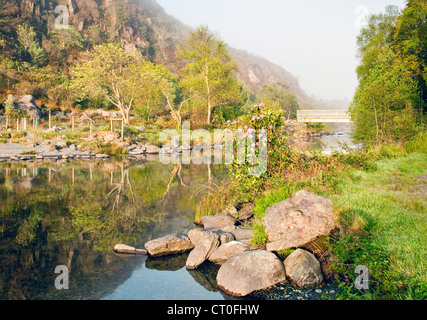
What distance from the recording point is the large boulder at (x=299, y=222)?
14.7 feet

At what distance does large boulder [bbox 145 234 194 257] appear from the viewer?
515 cm

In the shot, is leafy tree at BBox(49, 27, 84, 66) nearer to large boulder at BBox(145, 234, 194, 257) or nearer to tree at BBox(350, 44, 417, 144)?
tree at BBox(350, 44, 417, 144)

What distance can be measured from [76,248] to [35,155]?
16504 mm

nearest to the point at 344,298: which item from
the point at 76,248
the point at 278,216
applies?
the point at 278,216

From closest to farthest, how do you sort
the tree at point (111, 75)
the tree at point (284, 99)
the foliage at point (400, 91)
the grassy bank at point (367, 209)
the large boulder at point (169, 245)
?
the grassy bank at point (367, 209) < the large boulder at point (169, 245) < the foliage at point (400, 91) < the tree at point (111, 75) < the tree at point (284, 99)

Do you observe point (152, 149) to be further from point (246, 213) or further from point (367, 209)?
point (367, 209)

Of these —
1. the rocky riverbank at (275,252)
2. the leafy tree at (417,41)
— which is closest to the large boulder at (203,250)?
the rocky riverbank at (275,252)

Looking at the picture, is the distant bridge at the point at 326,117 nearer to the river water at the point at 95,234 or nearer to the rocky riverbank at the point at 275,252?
the river water at the point at 95,234

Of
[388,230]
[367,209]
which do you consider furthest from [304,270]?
[367,209]

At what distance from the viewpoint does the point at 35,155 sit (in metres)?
19.0

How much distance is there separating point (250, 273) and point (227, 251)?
0.89 metres

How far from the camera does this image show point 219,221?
6402 millimetres
